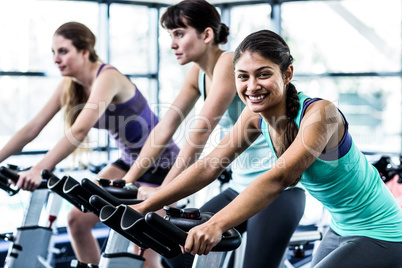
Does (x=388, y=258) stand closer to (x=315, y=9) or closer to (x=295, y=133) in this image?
(x=295, y=133)

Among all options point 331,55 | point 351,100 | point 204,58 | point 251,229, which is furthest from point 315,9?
point 251,229

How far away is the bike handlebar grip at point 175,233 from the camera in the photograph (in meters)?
1.15

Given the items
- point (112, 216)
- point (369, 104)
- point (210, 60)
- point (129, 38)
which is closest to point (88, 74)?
point (210, 60)

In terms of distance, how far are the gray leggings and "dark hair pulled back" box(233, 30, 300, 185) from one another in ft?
1.16

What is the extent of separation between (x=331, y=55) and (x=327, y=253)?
158 inches

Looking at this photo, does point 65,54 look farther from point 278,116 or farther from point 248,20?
point 248,20

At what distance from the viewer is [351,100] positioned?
534 cm

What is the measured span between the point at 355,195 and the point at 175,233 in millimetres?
610

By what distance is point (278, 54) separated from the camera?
57.9 inches

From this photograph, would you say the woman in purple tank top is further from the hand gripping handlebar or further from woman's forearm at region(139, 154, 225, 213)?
the hand gripping handlebar

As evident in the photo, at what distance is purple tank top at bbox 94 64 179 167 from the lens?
2.56 meters

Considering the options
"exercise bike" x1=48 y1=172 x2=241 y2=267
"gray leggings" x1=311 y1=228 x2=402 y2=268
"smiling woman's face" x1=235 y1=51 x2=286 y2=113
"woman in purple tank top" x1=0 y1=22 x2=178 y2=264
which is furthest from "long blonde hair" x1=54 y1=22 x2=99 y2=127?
"gray leggings" x1=311 y1=228 x2=402 y2=268

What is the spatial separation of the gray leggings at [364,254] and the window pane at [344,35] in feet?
13.0

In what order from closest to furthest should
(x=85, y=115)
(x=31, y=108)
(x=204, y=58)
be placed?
(x=204, y=58) < (x=85, y=115) < (x=31, y=108)
